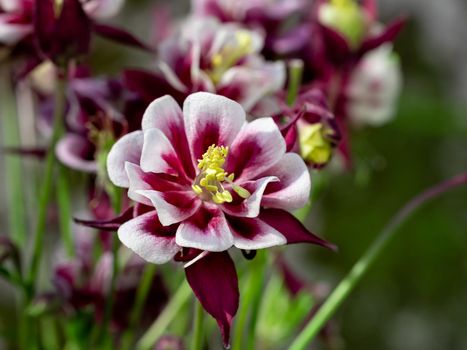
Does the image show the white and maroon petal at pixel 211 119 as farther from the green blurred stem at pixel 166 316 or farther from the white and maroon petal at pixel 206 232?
the green blurred stem at pixel 166 316

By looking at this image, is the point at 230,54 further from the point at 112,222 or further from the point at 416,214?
the point at 416,214

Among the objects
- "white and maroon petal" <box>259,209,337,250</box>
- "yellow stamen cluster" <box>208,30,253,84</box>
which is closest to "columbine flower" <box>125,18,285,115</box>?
"yellow stamen cluster" <box>208,30,253,84</box>

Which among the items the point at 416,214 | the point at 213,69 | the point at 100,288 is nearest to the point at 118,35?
the point at 213,69

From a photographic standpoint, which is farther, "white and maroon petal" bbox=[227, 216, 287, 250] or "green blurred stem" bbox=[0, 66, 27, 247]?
"green blurred stem" bbox=[0, 66, 27, 247]

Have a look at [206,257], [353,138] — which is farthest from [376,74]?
[206,257]

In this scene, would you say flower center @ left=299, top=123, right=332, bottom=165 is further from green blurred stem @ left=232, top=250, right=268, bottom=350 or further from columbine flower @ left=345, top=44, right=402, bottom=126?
columbine flower @ left=345, top=44, right=402, bottom=126

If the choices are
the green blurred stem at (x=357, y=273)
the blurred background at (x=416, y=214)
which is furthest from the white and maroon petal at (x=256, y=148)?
the blurred background at (x=416, y=214)
